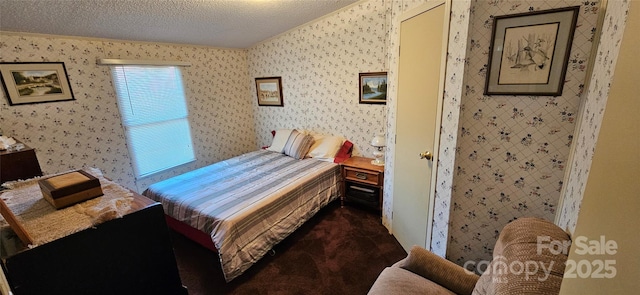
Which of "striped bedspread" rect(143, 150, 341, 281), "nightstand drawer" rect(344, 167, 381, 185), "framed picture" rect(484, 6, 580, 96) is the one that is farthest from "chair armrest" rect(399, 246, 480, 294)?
"nightstand drawer" rect(344, 167, 381, 185)

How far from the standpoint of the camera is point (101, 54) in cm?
266

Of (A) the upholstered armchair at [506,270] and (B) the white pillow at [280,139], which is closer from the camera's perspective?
(A) the upholstered armchair at [506,270]

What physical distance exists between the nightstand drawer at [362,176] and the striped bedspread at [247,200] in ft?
0.56

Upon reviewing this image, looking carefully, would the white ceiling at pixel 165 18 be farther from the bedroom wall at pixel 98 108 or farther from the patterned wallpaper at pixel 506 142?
the patterned wallpaper at pixel 506 142

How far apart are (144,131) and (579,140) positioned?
3912mm

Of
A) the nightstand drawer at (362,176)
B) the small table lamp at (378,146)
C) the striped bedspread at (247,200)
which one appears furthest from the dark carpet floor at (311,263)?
the small table lamp at (378,146)

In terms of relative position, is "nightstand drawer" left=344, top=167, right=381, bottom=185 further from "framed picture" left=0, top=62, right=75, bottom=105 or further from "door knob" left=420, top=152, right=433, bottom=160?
"framed picture" left=0, top=62, right=75, bottom=105

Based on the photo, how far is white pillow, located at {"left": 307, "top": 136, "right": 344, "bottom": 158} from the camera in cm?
324

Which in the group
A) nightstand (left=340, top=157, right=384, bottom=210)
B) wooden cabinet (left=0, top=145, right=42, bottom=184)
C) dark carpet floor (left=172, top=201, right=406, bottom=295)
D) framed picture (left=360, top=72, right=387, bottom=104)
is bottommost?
dark carpet floor (left=172, top=201, right=406, bottom=295)

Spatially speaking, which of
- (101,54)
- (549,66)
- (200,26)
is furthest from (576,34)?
(101,54)

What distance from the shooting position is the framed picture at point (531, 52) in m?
1.17

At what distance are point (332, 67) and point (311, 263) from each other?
2.34 metres

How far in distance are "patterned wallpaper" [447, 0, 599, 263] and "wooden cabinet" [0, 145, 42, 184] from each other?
2.87 m

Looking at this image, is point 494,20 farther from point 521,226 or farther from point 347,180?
point 347,180
